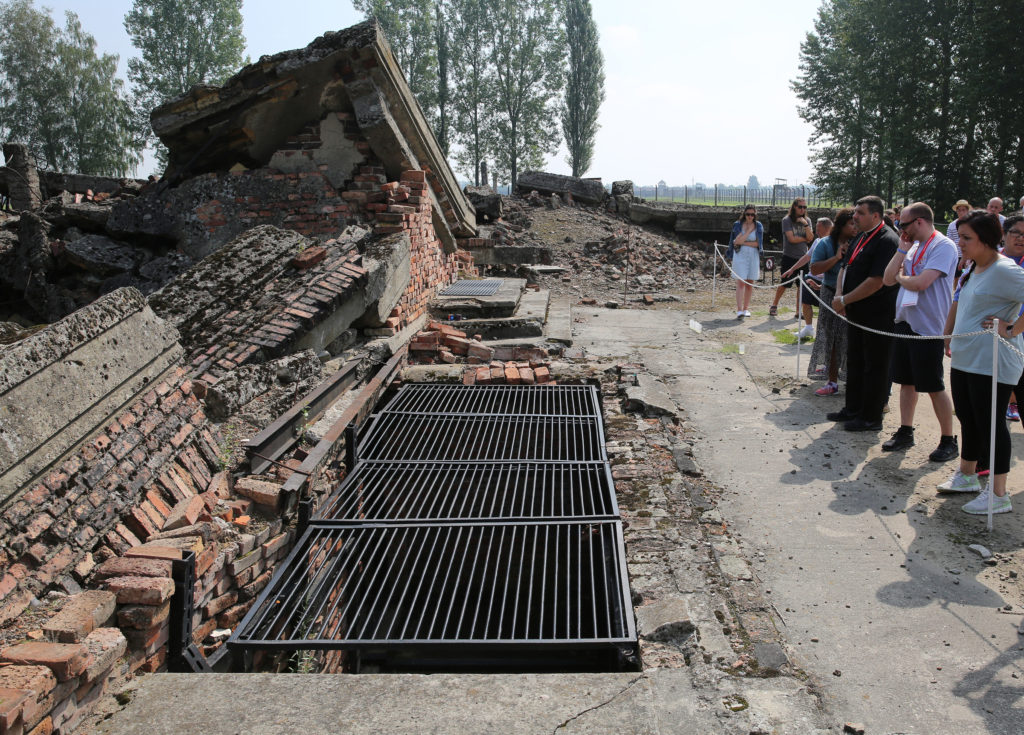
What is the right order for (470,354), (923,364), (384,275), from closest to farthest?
(923,364) < (384,275) < (470,354)

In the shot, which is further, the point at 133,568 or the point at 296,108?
the point at 296,108

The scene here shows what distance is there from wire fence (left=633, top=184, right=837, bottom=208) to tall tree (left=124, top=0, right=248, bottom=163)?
23.0 m

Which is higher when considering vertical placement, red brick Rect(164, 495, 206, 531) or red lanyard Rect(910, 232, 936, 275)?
red lanyard Rect(910, 232, 936, 275)

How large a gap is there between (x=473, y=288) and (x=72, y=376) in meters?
6.58

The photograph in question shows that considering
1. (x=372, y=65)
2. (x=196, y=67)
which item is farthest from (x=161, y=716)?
(x=196, y=67)

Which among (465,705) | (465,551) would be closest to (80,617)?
(465,705)

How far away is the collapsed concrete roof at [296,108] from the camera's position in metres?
7.52

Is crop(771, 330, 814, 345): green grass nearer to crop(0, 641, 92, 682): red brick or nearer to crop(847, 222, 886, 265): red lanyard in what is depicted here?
crop(847, 222, 886, 265): red lanyard

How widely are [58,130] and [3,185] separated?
2492 cm

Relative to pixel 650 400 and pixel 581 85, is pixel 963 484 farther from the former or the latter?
pixel 581 85

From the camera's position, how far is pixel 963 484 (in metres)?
4.25

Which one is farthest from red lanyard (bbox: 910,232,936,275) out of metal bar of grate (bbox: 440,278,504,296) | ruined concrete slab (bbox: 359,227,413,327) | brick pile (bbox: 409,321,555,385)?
metal bar of grate (bbox: 440,278,504,296)

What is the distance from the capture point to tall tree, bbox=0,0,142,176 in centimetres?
3397

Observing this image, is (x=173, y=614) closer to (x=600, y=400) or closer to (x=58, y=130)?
(x=600, y=400)
